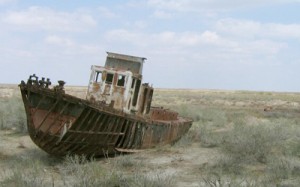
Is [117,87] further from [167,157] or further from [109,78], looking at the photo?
[167,157]

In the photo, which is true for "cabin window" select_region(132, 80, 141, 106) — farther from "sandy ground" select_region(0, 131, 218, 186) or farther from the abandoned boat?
"sandy ground" select_region(0, 131, 218, 186)

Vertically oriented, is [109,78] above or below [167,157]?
above

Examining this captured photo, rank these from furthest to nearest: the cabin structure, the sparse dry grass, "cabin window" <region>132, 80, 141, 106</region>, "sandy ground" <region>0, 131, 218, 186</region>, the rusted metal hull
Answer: "cabin window" <region>132, 80, 141, 106</region>
the cabin structure
the rusted metal hull
"sandy ground" <region>0, 131, 218, 186</region>
the sparse dry grass

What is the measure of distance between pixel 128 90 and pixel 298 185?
6390 millimetres

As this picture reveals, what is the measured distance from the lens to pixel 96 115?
11.1 meters

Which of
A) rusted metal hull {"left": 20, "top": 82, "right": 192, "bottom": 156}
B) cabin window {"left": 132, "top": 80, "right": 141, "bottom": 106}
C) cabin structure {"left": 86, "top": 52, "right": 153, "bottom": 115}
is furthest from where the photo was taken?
cabin window {"left": 132, "top": 80, "right": 141, "bottom": 106}

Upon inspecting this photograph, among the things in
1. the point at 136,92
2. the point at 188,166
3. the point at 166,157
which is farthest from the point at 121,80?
the point at 188,166

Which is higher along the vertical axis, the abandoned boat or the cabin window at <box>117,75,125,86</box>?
the cabin window at <box>117,75,125,86</box>

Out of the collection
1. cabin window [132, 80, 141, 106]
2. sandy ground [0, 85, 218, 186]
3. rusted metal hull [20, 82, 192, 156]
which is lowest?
sandy ground [0, 85, 218, 186]

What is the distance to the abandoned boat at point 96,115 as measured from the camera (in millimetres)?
10891

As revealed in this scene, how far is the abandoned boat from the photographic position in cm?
1089

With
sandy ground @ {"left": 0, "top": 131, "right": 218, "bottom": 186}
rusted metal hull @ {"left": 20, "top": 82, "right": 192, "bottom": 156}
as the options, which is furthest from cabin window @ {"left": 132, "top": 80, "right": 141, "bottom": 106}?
rusted metal hull @ {"left": 20, "top": 82, "right": 192, "bottom": 156}

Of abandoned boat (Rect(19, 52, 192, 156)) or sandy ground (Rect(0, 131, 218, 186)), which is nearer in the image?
sandy ground (Rect(0, 131, 218, 186))

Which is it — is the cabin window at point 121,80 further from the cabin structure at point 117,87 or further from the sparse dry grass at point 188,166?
the sparse dry grass at point 188,166
